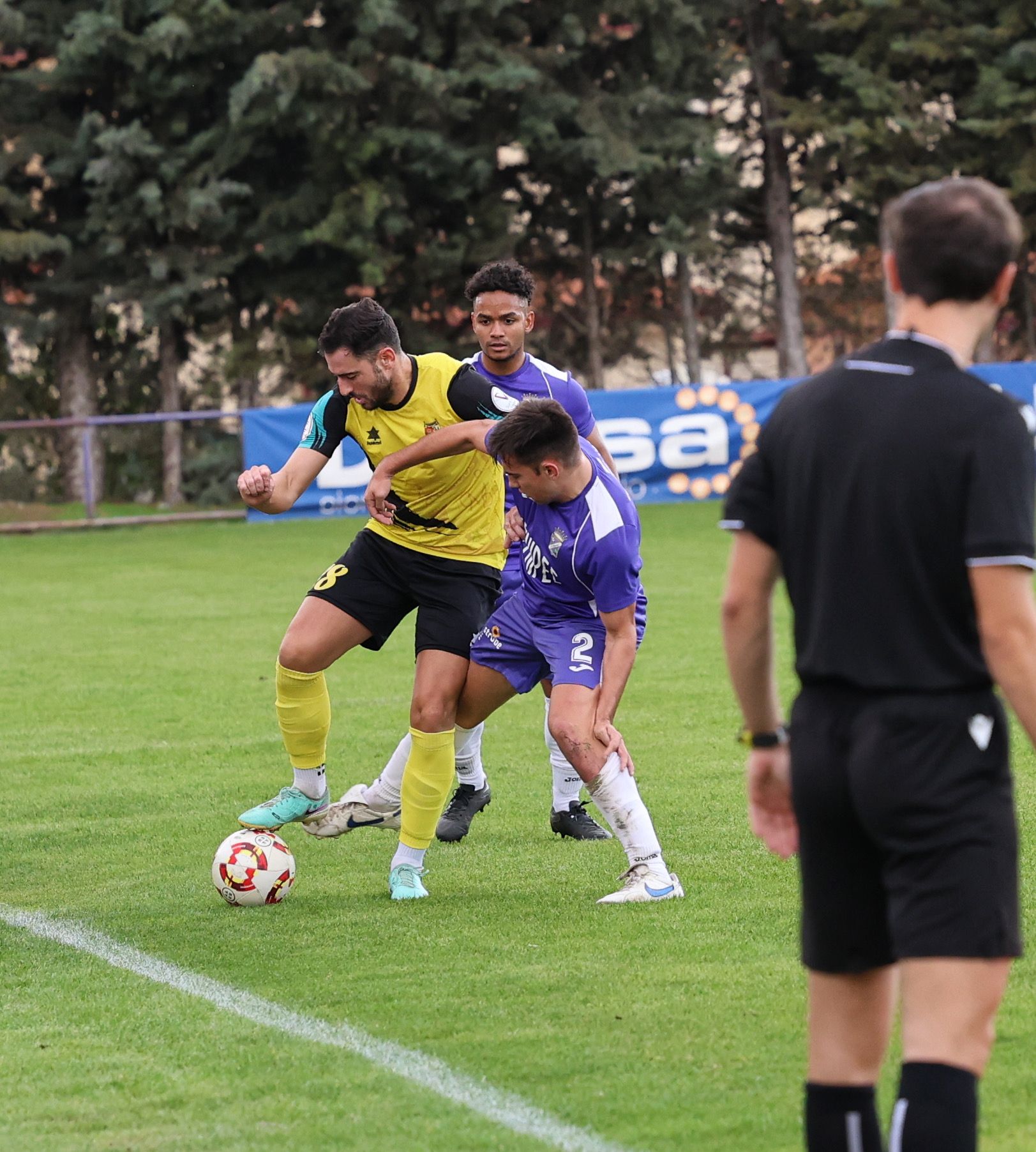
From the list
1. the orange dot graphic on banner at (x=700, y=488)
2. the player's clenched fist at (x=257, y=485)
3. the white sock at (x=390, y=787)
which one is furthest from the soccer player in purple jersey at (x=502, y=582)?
the orange dot graphic on banner at (x=700, y=488)

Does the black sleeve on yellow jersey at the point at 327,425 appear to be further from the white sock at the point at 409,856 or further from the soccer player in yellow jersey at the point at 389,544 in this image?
the white sock at the point at 409,856

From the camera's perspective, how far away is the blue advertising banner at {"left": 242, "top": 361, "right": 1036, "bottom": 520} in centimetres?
2359

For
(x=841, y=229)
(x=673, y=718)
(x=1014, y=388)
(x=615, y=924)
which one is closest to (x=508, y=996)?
(x=615, y=924)

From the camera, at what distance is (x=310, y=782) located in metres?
6.77

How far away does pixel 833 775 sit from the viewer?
290cm

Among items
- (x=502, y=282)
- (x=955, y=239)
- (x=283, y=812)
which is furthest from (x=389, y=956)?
(x=502, y=282)

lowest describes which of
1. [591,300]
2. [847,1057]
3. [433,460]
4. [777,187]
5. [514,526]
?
[847,1057]

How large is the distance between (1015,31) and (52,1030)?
29492 mm

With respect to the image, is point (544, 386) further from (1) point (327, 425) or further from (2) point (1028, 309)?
(2) point (1028, 309)

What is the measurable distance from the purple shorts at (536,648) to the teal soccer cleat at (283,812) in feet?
2.93

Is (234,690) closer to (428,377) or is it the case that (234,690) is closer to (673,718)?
(673,718)

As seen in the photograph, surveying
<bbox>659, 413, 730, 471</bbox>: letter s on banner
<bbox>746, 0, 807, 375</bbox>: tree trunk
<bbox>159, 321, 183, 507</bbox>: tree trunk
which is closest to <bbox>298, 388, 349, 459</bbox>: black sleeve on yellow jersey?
<bbox>659, 413, 730, 471</bbox>: letter s on banner

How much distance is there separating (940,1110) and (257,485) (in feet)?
13.9

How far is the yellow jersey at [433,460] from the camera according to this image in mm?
6828
